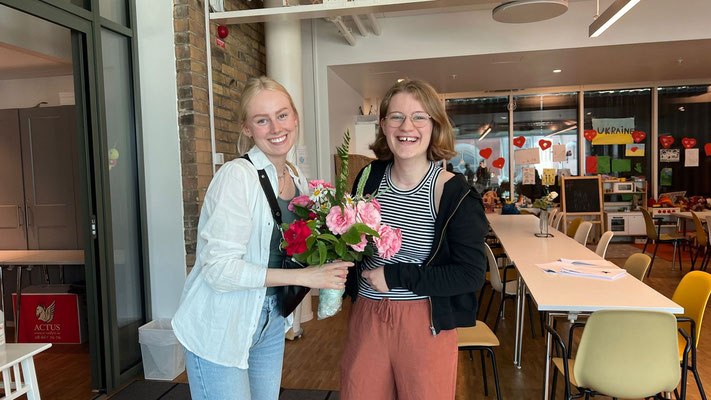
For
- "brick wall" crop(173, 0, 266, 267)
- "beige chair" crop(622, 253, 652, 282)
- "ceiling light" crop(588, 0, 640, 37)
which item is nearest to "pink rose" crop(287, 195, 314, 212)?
"brick wall" crop(173, 0, 266, 267)

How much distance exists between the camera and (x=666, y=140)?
970 centimetres

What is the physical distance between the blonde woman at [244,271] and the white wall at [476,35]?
4.26m

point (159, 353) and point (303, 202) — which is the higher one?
point (303, 202)

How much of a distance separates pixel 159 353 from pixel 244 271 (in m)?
2.57

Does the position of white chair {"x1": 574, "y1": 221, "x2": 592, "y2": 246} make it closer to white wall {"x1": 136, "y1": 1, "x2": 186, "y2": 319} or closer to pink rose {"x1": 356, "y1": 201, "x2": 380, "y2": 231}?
white wall {"x1": 136, "y1": 1, "x2": 186, "y2": 319}

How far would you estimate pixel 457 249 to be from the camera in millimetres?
1555

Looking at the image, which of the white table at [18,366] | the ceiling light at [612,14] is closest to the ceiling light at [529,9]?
the ceiling light at [612,14]

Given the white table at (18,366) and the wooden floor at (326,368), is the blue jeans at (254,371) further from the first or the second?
the wooden floor at (326,368)

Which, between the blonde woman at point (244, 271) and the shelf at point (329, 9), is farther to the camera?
the shelf at point (329, 9)

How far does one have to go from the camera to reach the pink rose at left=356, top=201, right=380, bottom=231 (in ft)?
4.64

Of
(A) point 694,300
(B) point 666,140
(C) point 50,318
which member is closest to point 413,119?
(A) point 694,300

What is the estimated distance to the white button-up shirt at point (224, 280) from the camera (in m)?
1.46

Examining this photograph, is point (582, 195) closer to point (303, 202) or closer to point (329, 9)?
point (329, 9)

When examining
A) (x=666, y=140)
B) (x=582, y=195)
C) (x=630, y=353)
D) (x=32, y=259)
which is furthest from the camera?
(x=666, y=140)
